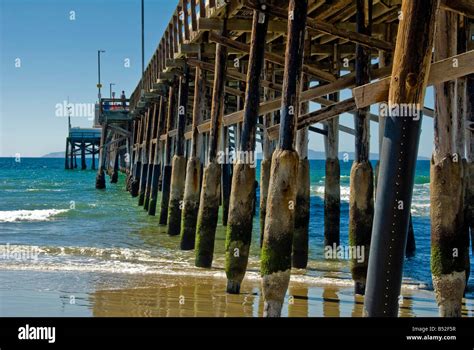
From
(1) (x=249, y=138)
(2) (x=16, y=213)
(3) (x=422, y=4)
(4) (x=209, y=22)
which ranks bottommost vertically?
(2) (x=16, y=213)

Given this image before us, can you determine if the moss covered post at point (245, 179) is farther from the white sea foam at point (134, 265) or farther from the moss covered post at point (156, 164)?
the moss covered post at point (156, 164)

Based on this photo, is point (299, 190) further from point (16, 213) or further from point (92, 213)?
point (16, 213)

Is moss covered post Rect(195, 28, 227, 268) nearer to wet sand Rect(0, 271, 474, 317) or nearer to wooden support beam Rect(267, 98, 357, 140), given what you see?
wet sand Rect(0, 271, 474, 317)

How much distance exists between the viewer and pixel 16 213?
27.6 metres

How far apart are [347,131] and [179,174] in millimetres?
3649

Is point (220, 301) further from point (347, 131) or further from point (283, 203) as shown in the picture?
point (347, 131)

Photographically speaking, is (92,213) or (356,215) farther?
(92,213)

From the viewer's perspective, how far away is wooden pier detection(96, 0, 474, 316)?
5.64 metres

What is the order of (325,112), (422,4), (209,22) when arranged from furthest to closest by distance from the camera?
(209,22) → (325,112) → (422,4)

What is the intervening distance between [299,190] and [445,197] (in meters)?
5.99

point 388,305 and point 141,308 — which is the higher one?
point 388,305
